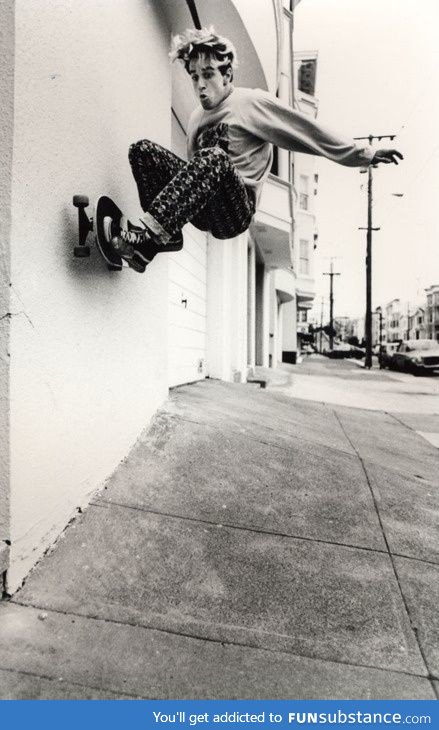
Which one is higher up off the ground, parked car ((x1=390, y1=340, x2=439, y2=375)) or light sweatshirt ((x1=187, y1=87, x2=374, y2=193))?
light sweatshirt ((x1=187, y1=87, x2=374, y2=193))

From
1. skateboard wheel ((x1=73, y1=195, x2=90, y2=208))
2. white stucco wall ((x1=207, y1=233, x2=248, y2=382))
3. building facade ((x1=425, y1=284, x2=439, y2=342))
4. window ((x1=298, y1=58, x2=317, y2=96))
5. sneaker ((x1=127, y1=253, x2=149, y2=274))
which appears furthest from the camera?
building facade ((x1=425, y1=284, x2=439, y2=342))

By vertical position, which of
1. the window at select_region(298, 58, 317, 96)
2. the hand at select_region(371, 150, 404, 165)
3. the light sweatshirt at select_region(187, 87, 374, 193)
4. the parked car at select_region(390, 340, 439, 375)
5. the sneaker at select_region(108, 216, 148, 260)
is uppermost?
the window at select_region(298, 58, 317, 96)

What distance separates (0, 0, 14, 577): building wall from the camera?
1771mm

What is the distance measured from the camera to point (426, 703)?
1.35 m

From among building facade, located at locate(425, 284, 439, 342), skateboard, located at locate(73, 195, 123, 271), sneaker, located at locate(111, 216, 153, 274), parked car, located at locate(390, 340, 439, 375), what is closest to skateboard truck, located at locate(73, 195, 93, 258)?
skateboard, located at locate(73, 195, 123, 271)

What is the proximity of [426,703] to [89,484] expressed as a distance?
165 centimetres

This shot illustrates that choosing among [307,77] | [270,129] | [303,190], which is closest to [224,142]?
[270,129]

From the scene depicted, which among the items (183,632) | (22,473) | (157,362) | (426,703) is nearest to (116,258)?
(22,473)

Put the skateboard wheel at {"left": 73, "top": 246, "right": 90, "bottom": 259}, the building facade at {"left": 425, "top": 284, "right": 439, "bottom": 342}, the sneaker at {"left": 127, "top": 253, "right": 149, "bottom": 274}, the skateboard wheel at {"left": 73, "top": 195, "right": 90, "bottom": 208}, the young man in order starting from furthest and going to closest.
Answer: the building facade at {"left": 425, "top": 284, "right": 439, "bottom": 342}
the young man
the sneaker at {"left": 127, "top": 253, "right": 149, "bottom": 274}
the skateboard wheel at {"left": 73, "top": 246, "right": 90, "bottom": 259}
the skateboard wheel at {"left": 73, "top": 195, "right": 90, "bottom": 208}

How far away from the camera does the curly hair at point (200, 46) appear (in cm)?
236

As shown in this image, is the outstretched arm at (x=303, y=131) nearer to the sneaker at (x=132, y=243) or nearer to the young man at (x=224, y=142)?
the young man at (x=224, y=142)

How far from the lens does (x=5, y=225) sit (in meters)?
1.79

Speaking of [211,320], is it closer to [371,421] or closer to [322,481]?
[371,421]

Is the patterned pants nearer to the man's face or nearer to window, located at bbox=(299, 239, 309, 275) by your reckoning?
the man's face
